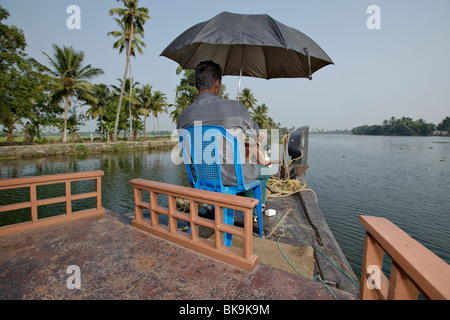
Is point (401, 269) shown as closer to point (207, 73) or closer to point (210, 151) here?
point (210, 151)

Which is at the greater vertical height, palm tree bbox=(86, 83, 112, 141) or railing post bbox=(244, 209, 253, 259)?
palm tree bbox=(86, 83, 112, 141)

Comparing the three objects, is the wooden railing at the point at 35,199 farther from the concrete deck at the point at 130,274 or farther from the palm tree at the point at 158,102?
the palm tree at the point at 158,102

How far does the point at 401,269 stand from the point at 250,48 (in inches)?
132

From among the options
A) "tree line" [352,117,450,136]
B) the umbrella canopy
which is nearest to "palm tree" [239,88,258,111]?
the umbrella canopy

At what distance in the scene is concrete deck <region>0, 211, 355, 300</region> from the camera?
1458 millimetres

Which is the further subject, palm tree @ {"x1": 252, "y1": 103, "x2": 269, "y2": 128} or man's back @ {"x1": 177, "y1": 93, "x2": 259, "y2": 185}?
palm tree @ {"x1": 252, "y1": 103, "x2": 269, "y2": 128}

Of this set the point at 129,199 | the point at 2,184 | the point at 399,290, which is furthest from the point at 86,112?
the point at 399,290

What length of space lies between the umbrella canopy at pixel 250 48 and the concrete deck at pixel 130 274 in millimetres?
2111

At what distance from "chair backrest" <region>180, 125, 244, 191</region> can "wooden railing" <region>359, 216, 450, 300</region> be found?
119cm

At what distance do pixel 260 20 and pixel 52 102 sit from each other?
28.2 meters

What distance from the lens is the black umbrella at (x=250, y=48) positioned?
214cm

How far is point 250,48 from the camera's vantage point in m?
3.33

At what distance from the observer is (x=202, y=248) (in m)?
1.93

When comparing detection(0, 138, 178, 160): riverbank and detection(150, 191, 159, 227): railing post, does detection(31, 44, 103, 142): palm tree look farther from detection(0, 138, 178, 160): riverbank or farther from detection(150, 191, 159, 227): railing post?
detection(150, 191, 159, 227): railing post
